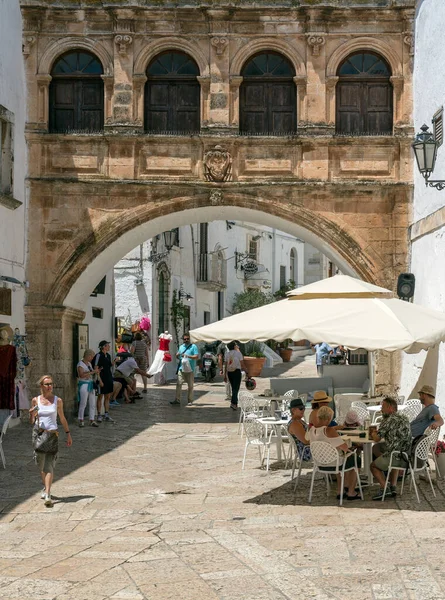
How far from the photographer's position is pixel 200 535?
820 centimetres

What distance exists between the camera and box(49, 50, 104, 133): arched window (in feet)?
58.1

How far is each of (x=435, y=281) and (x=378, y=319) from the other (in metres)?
5.64

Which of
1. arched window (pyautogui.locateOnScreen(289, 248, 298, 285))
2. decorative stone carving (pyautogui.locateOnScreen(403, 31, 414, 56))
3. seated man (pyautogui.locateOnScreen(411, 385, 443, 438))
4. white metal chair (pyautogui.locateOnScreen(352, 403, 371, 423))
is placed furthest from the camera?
arched window (pyautogui.locateOnScreen(289, 248, 298, 285))

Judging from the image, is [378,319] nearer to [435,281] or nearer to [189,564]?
[189,564]

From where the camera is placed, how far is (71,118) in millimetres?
17734

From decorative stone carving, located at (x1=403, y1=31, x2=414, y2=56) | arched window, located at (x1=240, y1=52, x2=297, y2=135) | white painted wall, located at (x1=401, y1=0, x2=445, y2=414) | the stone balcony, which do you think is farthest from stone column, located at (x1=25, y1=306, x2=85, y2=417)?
decorative stone carving, located at (x1=403, y1=31, x2=414, y2=56)

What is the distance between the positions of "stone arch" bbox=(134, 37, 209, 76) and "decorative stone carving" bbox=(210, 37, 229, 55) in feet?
0.87

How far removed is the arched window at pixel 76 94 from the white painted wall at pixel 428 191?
553 centimetres

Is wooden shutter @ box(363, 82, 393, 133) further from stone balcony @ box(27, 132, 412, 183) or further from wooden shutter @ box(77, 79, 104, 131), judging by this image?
wooden shutter @ box(77, 79, 104, 131)

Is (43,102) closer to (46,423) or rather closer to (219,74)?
(219,74)

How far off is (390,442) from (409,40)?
959 cm

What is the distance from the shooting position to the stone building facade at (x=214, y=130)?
56.8ft

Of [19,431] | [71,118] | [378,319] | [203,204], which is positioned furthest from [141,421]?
[378,319]

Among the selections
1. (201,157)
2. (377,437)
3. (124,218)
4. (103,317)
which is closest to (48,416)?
(377,437)
